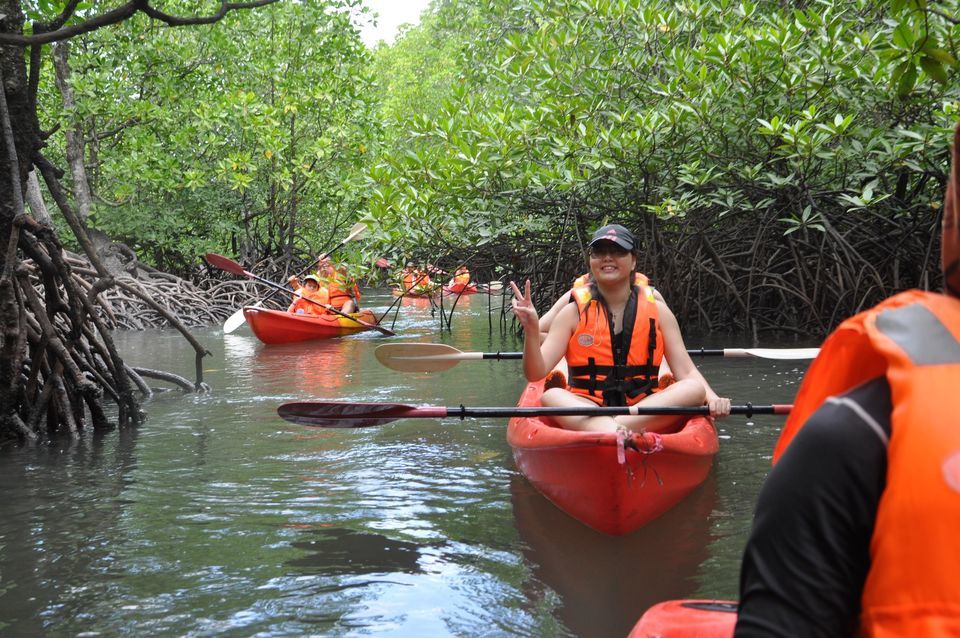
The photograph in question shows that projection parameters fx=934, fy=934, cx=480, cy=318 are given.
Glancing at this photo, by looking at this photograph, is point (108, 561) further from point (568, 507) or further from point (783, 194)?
point (783, 194)

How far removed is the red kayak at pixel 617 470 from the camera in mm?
3643

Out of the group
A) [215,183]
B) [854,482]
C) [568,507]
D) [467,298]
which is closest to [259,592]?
[568,507]

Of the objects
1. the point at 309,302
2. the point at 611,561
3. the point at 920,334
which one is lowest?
the point at 611,561

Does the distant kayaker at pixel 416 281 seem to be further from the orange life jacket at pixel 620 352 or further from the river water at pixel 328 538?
the orange life jacket at pixel 620 352

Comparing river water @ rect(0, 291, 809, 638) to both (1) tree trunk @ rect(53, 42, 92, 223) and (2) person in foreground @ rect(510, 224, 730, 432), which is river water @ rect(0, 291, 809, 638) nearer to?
(2) person in foreground @ rect(510, 224, 730, 432)

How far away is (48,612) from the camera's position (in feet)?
10.8

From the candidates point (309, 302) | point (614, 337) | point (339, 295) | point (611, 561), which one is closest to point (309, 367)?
point (309, 302)

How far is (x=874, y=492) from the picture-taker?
82 centimetres

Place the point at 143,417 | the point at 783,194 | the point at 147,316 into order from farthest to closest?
the point at 147,316 < the point at 783,194 < the point at 143,417

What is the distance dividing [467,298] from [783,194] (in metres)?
15.2

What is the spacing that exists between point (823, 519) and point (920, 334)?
185mm

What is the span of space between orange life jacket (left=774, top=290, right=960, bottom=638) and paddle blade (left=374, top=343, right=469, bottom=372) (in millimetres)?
4749

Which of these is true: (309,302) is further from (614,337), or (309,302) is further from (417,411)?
(417,411)

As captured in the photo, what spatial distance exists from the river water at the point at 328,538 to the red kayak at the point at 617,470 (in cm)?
15
